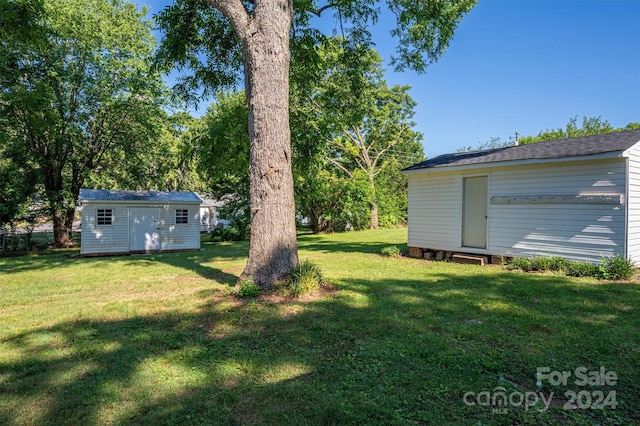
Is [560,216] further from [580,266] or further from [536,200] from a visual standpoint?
[580,266]

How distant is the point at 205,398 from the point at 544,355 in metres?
3.08

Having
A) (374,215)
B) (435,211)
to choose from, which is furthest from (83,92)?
(374,215)

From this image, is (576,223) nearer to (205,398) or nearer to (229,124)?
(205,398)

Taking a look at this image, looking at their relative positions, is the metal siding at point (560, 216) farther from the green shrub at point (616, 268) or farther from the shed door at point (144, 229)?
the shed door at point (144, 229)

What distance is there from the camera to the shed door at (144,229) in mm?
13742

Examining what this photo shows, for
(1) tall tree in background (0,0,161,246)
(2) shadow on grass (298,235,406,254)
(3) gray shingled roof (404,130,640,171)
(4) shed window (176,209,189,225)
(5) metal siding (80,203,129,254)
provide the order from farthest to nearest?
(4) shed window (176,209,189,225) < (1) tall tree in background (0,0,161,246) < (5) metal siding (80,203,129,254) < (2) shadow on grass (298,235,406,254) < (3) gray shingled roof (404,130,640,171)

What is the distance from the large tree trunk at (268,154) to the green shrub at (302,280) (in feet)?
0.51

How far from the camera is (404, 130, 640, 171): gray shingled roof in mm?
6861

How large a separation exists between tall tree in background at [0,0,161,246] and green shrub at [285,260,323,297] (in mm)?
12690

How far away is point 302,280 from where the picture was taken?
535 cm

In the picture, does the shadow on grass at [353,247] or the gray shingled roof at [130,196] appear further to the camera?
the gray shingled roof at [130,196]

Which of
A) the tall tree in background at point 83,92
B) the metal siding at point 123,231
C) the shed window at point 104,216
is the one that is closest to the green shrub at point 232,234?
the metal siding at point 123,231

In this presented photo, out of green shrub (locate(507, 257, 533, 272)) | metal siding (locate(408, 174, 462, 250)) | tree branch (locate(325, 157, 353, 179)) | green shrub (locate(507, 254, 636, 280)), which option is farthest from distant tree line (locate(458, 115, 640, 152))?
green shrub (locate(507, 254, 636, 280))

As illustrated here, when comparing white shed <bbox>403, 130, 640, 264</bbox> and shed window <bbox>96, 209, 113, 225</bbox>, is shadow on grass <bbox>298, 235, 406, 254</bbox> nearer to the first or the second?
white shed <bbox>403, 130, 640, 264</bbox>
